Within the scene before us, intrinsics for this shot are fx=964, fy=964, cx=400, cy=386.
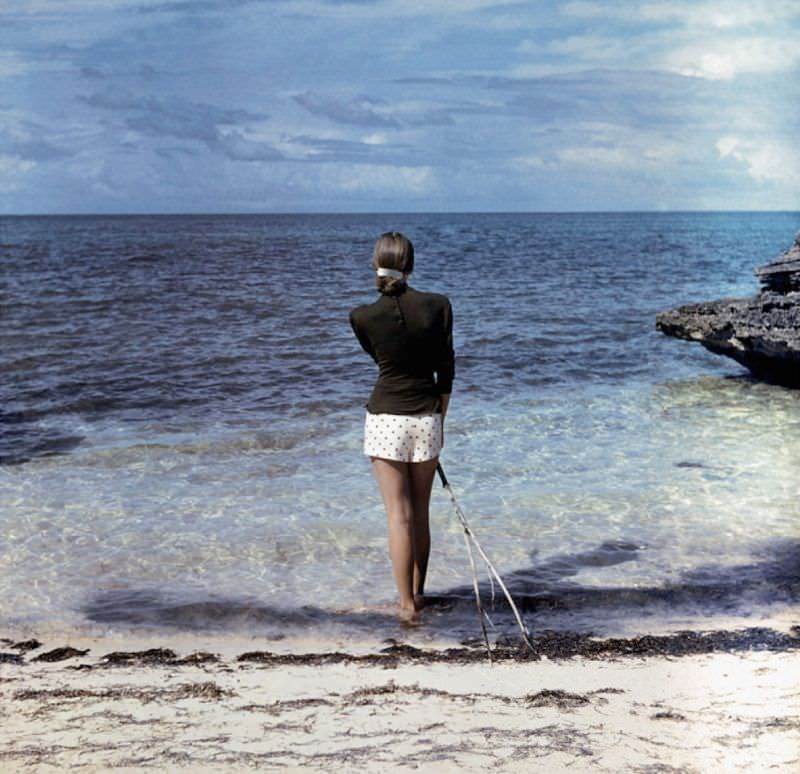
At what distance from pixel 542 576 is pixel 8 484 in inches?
215

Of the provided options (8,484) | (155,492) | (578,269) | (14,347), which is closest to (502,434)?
(155,492)

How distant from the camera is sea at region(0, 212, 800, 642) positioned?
21.0 feet

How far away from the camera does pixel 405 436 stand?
5.55 m

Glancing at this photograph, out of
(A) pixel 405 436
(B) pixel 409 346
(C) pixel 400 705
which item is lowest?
(C) pixel 400 705

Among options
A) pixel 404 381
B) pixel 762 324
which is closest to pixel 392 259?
pixel 404 381

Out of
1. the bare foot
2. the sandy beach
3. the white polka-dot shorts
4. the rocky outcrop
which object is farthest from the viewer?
the rocky outcrop

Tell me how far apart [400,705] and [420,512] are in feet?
4.98

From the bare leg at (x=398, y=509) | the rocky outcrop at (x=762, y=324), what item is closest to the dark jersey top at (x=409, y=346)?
the bare leg at (x=398, y=509)

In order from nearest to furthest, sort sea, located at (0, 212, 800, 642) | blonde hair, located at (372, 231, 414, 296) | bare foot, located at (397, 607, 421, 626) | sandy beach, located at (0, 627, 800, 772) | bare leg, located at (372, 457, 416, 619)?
sandy beach, located at (0, 627, 800, 772)
blonde hair, located at (372, 231, 414, 296)
bare leg, located at (372, 457, 416, 619)
bare foot, located at (397, 607, 421, 626)
sea, located at (0, 212, 800, 642)

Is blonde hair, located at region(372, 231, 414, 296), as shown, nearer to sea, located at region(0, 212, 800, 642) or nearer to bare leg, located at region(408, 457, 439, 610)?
bare leg, located at region(408, 457, 439, 610)

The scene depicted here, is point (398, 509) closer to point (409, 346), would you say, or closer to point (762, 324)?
point (409, 346)

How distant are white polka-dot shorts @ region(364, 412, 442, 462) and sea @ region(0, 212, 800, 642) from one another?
1133mm

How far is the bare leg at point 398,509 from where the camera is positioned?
18.7 ft

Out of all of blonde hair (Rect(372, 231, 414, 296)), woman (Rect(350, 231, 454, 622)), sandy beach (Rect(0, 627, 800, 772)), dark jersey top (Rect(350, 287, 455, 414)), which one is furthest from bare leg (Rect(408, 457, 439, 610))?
blonde hair (Rect(372, 231, 414, 296))
